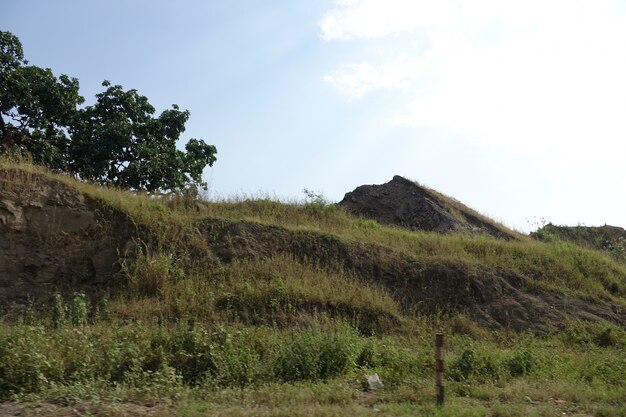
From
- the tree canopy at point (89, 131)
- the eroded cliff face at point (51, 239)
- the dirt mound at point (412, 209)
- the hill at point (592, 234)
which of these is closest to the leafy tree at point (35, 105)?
the tree canopy at point (89, 131)

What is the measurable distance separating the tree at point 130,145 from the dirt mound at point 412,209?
6.20m

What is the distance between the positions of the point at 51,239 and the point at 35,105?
6.98 meters

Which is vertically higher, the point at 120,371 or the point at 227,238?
the point at 227,238

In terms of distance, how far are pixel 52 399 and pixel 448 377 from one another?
5203 mm

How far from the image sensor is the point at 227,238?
12.7m

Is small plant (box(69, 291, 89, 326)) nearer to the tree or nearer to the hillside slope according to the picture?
the hillside slope

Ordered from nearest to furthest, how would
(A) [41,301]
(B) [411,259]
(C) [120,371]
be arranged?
(C) [120,371] → (A) [41,301] → (B) [411,259]

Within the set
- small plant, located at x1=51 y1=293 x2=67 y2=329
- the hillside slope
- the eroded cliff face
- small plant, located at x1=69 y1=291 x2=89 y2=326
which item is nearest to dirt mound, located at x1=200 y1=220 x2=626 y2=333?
the hillside slope

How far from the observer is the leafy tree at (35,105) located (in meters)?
16.5

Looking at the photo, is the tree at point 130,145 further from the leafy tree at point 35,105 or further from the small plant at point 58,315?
the small plant at point 58,315

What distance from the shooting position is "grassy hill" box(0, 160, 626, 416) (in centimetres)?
692

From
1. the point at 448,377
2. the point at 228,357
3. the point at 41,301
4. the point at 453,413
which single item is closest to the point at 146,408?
the point at 228,357

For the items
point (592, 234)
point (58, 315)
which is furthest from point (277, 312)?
point (592, 234)

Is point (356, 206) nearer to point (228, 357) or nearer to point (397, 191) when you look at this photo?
point (397, 191)
